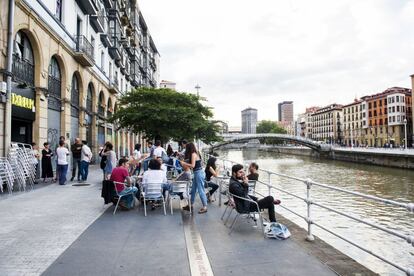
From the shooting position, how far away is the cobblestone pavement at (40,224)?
454cm

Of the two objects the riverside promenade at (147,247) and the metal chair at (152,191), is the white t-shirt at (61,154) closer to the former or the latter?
the riverside promenade at (147,247)

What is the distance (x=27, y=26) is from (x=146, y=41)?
42.7m

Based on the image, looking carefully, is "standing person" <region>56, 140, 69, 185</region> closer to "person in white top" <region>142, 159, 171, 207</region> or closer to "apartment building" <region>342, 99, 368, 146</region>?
"person in white top" <region>142, 159, 171, 207</region>

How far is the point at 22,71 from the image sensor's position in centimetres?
1332

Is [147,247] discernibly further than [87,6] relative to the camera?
No

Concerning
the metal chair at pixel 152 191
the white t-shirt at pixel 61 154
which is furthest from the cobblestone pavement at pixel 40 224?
the white t-shirt at pixel 61 154

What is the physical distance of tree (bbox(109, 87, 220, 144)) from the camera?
65.3 ft

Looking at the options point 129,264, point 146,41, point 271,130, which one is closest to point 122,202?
point 129,264

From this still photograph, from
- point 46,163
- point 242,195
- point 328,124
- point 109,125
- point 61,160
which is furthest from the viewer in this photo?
point 328,124

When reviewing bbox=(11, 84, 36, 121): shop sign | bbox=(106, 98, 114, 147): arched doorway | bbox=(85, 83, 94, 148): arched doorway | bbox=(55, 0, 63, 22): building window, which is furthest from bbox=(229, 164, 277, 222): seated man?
bbox=(106, 98, 114, 147): arched doorway

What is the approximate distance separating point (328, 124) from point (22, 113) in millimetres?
113990

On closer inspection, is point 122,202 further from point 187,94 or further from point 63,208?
point 187,94

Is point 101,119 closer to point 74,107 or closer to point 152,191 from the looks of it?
point 74,107

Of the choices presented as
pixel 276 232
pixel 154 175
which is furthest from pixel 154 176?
pixel 276 232
